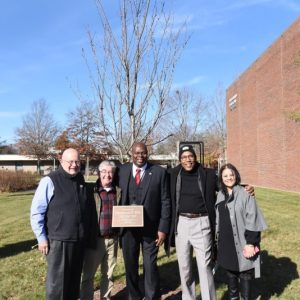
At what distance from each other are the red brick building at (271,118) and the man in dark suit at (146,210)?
14179 millimetres

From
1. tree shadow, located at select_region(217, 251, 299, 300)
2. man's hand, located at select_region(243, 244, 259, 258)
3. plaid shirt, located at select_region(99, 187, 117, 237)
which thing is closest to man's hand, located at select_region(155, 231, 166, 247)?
plaid shirt, located at select_region(99, 187, 117, 237)

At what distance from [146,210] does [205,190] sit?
0.75 meters

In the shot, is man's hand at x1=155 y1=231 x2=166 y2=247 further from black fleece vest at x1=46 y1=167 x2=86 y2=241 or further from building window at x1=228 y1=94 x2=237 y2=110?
building window at x1=228 y1=94 x2=237 y2=110

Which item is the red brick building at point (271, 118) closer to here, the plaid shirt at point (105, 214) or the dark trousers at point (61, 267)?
the plaid shirt at point (105, 214)

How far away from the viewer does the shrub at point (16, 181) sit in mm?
28141

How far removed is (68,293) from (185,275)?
55.9 inches

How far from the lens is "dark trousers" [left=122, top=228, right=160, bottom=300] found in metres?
4.99

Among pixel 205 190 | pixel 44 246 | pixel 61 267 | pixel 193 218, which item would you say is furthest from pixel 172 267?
pixel 44 246

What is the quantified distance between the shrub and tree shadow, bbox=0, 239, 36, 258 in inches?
772

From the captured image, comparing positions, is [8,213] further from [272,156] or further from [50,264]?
[272,156]

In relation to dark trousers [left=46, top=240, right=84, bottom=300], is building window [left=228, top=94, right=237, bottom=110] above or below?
above

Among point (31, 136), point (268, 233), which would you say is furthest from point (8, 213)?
point (31, 136)

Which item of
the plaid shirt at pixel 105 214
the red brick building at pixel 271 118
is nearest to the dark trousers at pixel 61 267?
the plaid shirt at pixel 105 214

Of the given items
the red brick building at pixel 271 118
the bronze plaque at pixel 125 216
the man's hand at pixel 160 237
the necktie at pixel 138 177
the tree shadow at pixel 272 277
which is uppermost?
the red brick building at pixel 271 118
